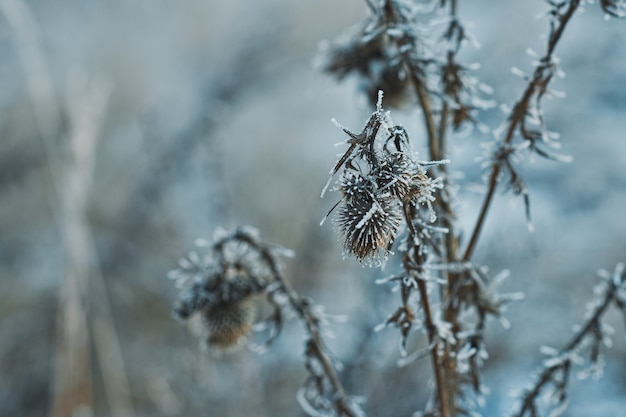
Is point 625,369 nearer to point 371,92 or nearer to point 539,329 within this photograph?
point 539,329

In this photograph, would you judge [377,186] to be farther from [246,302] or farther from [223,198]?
[223,198]

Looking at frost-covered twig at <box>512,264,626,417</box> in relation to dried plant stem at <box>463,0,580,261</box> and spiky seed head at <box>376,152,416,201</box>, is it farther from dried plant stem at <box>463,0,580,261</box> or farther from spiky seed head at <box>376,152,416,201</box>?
spiky seed head at <box>376,152,416,201</box>

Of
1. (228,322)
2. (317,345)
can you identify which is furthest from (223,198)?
(317,345)

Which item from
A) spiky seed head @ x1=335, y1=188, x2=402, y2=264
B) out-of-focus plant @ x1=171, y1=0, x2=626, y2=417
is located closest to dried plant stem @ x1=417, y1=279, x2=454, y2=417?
out-of-focus plant @ x1=171, y1=0, x2=626, y2=417

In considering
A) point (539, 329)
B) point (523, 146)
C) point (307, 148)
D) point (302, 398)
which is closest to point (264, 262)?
point (302, 398)

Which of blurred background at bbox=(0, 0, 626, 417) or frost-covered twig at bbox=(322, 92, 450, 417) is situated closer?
frost-covered twig at bbox=(322, 92, 450, 417)

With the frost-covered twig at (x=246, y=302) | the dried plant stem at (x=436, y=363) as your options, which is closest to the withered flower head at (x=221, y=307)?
the frost-covered twig at (x=246, y=302)
